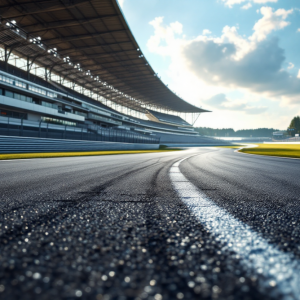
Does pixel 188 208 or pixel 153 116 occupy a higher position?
pixel 153 116

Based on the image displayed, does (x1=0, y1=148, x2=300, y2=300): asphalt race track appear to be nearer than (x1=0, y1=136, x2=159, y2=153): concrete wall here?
Yes

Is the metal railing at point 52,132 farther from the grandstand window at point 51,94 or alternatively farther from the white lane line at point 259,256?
the white lane line at point 259,256

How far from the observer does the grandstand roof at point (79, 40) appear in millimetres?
25141

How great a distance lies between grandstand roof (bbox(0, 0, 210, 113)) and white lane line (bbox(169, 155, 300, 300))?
3128 centimetres

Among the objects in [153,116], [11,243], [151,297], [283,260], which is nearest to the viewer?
[151,297]

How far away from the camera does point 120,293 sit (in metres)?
0.51

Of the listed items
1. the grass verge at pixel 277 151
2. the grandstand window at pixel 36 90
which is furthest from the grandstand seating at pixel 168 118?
the grass verge at pixel 277 151

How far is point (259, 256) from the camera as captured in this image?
73 centimetres

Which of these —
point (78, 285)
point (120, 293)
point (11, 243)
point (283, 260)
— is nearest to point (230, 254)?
point (283, 260)

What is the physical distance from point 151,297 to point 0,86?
132 ft

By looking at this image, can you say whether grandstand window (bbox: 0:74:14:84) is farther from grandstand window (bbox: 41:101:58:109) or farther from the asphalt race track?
the asphalt race track

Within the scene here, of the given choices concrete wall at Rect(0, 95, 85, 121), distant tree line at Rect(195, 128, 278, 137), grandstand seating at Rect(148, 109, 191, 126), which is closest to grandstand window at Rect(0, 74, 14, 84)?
concrete wall at Rect(0, 95, 85, 121)

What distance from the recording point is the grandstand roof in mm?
25141

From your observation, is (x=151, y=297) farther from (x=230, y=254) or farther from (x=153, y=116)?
(x=153, y=116)
